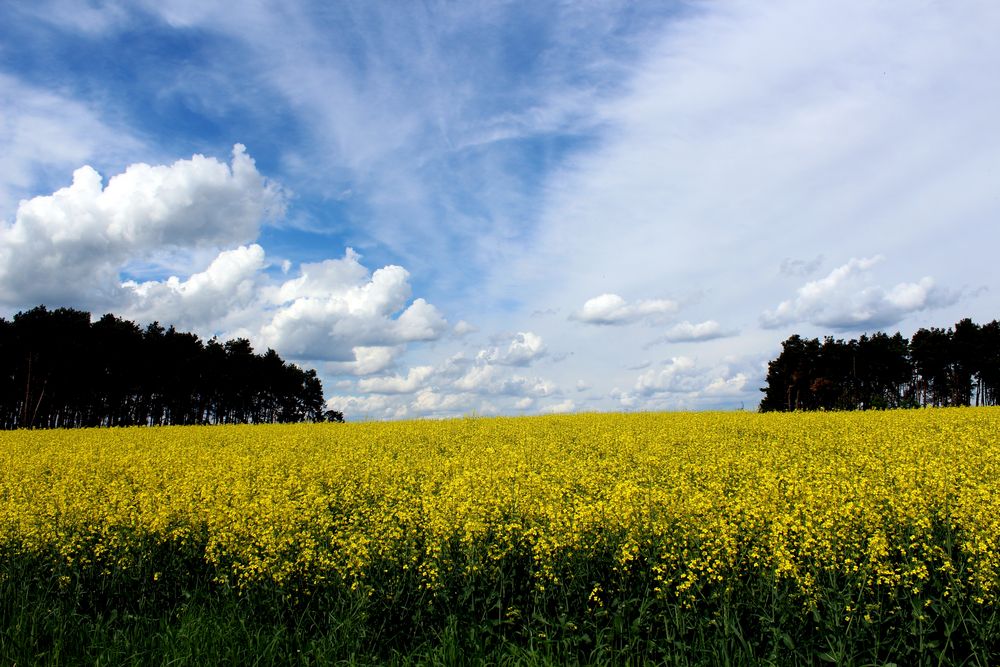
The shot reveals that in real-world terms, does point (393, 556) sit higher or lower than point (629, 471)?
lower

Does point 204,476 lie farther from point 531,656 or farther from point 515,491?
point 531,656

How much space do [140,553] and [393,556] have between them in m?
3.74

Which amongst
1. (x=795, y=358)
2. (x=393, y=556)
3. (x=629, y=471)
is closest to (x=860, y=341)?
(x=795, y=358)

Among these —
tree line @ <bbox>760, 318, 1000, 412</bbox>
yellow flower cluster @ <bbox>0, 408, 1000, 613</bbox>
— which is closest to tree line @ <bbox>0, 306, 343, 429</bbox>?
yellow flower cluster @ <bbox>0, 408, 1000, 613</bbox>

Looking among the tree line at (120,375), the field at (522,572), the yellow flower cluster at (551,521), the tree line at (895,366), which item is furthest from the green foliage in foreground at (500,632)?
the tree line at (895,366)

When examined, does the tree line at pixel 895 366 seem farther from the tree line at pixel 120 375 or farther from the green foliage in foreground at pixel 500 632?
the green foliage in foreground at pixel 500 632

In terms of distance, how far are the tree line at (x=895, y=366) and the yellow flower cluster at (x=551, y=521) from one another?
7225 centimetres

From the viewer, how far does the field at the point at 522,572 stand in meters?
5.96

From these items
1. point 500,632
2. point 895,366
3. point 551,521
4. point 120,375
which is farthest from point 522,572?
point 895,366

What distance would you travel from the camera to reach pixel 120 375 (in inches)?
2431

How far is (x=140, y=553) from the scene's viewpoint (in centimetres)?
847

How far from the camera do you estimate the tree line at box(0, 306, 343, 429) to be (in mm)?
54375

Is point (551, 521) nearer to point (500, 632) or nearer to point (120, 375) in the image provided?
point (500, 632)

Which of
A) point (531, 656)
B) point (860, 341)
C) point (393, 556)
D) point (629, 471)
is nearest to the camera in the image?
point (531, 656)
